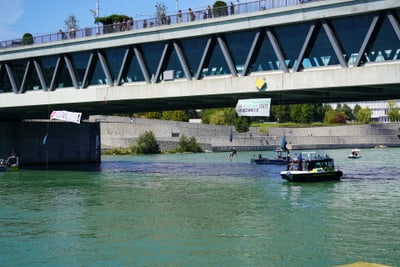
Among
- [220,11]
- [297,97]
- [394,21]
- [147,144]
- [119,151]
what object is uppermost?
[220,11]

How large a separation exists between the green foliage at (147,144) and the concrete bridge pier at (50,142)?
99.1ft

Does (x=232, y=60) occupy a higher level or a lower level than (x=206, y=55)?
lower

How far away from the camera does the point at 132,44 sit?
43750mm

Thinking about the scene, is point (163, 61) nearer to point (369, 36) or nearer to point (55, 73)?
point (55, 73)

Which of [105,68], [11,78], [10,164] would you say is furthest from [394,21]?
[10,164]

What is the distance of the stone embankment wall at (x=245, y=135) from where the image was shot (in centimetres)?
11400

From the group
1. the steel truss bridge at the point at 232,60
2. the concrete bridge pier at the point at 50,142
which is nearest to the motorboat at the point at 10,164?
the concrete bridge pier at the point at 50,142

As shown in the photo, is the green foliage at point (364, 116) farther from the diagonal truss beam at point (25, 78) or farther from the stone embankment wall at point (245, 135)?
the diagonal truss beam at point (25, 78)

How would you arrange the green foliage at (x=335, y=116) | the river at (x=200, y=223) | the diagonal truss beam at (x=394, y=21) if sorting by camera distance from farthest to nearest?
1. the green foliage at (x=335, y=116)
2. the diagonal truss beam at (x=394, y=21)
3. the river at (x=200, y=223)

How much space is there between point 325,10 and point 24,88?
2707cm

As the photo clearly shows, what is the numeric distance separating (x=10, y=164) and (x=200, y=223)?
135 feet

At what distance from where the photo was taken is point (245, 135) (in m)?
134

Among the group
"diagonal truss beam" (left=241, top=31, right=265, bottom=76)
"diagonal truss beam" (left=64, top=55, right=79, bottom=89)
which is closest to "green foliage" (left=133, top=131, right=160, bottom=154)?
"diagonal truss beam" (left=64, top=55, right=79, bottom=89)

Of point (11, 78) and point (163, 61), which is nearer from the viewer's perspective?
point (163, 61)
